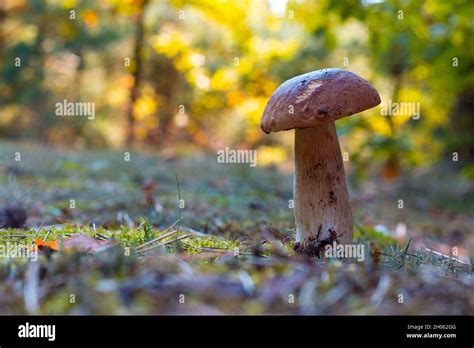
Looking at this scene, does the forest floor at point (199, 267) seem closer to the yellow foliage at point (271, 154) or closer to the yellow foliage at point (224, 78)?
the yellow foliage at point (224, 78)

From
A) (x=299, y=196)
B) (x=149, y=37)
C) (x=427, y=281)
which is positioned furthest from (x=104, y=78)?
(x=427, y=281)

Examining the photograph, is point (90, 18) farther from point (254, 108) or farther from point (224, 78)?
point (254, 108)

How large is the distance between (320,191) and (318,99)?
574mm

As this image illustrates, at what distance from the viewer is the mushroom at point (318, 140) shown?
2.24 meters

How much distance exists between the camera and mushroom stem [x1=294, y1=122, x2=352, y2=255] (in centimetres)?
254

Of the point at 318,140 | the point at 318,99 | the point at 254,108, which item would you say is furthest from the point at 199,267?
the point at 254,108

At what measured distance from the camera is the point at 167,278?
1.58 metres

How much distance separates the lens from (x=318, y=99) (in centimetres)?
222

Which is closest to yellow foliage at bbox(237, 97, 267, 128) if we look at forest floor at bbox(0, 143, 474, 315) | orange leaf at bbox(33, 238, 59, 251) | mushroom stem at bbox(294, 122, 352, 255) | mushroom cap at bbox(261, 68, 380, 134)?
forest floor at bbox(0, 143, 474, 315)

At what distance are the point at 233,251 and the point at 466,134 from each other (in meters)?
6.03

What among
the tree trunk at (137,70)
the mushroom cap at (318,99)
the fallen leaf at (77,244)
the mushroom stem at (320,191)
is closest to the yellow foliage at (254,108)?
the tree trunk at (137,70)

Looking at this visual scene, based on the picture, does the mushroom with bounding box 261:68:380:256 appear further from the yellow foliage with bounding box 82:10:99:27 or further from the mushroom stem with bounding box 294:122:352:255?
the yellow foliage with bounding box 82:10:99:27

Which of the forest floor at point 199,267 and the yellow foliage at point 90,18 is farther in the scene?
the yellow foliage at point 90,18
